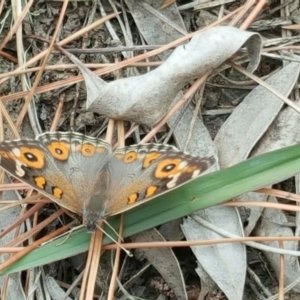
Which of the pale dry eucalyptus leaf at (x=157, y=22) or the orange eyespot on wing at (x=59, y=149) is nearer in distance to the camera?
the orange eyespot on wing at (x=59, y=149)

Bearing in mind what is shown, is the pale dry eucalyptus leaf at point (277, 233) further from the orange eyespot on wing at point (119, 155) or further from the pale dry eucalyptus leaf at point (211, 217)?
the orange eyespot on wing at point (119, 155)

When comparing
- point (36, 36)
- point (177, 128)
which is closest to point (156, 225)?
point (177, 128)

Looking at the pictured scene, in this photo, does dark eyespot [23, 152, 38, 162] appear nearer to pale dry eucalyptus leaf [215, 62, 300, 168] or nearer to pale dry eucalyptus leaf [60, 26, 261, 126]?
pale dry eucalyptus leaf [60, 26, 261, 126]

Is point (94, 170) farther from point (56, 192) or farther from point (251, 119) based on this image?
point (251, 119)

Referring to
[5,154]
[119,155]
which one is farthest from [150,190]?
[5,154]

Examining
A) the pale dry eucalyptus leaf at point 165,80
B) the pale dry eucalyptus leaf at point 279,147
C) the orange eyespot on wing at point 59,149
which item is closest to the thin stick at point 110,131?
the pale dry eucalyptus leaf at point 165,80
